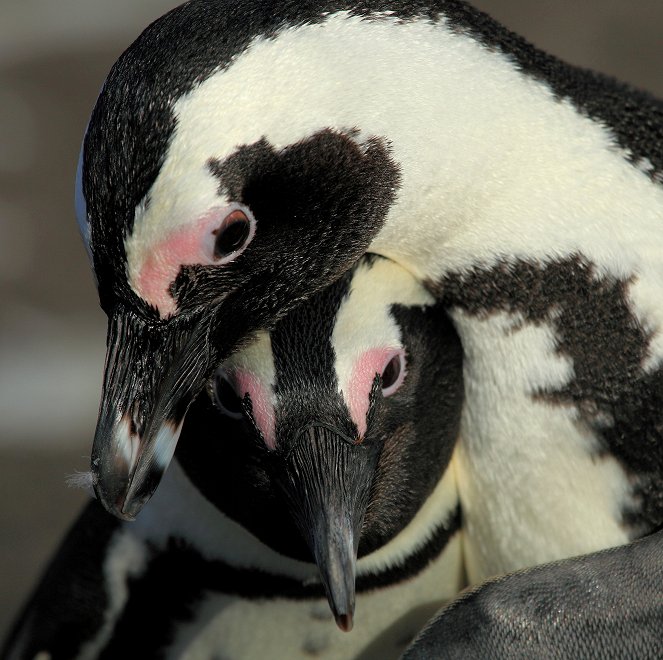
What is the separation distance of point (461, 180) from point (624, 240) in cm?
17

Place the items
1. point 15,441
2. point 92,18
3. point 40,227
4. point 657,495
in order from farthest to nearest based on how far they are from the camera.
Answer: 1. point 92,18
2. point 40,227
3. point 15,441
4. point 657,495

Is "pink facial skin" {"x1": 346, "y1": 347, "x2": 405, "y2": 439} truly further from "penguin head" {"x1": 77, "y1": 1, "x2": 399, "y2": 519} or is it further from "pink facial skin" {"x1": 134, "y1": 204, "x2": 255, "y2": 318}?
"pink facial skin" {"x1": 134, "y1": 204, "x2": 255, "y2": 318}

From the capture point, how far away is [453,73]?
114 centimetres

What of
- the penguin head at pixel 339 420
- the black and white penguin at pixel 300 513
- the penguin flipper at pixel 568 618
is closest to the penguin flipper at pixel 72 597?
the black and white penguin at pixel 300 513

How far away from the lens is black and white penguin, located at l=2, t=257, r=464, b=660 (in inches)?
47.3

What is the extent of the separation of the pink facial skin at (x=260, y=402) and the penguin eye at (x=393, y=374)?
0.12m

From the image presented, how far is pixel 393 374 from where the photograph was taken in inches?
49.5

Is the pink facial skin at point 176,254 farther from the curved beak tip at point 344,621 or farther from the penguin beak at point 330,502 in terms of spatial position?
the curved beak tip at point 344,621

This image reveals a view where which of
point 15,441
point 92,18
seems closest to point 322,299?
point 15,441

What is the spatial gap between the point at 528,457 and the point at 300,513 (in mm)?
247

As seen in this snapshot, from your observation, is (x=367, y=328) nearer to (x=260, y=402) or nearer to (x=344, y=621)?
(x=260, y=402)

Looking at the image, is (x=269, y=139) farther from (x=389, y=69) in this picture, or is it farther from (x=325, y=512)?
(x=325, y=512)

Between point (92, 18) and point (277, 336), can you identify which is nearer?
point (277, 336)

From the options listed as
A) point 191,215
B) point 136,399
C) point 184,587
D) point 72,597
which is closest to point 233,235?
point 191,215
